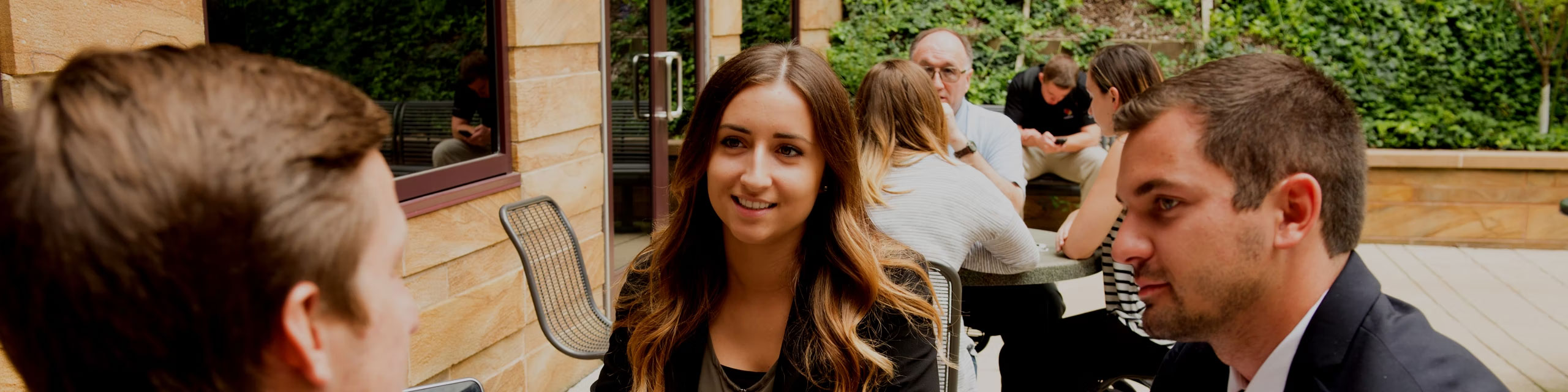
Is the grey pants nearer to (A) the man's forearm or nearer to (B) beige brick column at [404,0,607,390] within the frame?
(A) the man's forearm

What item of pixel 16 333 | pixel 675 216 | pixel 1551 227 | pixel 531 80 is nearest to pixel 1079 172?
pixel 1551 227

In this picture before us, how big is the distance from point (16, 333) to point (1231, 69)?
1335 millimetres

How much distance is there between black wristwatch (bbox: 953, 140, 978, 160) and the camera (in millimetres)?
4301

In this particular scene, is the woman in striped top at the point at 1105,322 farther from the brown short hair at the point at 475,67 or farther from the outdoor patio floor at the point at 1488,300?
the brown short hair at the point at 475,67

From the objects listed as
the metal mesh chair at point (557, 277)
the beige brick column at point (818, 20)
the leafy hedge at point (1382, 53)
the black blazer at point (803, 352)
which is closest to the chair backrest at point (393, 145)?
the metal mesh chair at point (557, 277)

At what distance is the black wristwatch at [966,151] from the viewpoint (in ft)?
14.1

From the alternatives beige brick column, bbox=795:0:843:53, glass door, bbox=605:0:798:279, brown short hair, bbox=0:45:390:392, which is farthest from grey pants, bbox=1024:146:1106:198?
brown short hair, bbox=0:45:390:392

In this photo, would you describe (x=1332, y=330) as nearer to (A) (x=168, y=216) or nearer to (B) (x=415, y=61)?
(A) (x=168, y=216)

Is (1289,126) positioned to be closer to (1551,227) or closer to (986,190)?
(986,190)

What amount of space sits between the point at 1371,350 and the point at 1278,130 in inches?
11.0

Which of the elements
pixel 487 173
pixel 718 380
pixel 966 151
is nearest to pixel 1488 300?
pixel 966 151

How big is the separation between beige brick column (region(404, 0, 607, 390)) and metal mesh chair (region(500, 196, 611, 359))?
0.22m

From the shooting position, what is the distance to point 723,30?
5.87m

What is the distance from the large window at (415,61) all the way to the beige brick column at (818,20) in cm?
407
